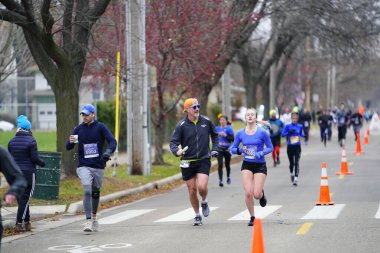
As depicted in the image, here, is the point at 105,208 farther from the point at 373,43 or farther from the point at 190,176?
the point at 373,43

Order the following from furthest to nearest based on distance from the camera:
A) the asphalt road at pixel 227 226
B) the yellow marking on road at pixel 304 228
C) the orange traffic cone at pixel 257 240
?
Result: the yellow marking on road at pixel 304 228 → the asphalt road at pixel 227 226 → the orange traffic cone at pixel 257 240

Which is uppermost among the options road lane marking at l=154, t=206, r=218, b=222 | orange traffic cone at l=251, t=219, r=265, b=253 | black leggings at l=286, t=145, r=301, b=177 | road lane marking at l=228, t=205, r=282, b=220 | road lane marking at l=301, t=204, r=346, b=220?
black leggings at l=286, t=145, r=301, b=177

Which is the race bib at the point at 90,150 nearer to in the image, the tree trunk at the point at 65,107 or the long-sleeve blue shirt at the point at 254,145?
the long-sleeve blue shirt at the point at 254,145

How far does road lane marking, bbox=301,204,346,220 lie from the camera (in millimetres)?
14922

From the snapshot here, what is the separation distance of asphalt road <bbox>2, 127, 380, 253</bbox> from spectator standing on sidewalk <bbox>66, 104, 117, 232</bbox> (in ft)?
1.60

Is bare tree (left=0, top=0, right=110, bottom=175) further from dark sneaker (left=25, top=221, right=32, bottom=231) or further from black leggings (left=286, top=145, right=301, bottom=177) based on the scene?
dark sneaker (left=25, top=221, right=32, bottom=231)

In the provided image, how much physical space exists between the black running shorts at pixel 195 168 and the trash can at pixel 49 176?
4427 millimetres

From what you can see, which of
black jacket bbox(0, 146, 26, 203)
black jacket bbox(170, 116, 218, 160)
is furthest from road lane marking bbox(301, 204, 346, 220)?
black jacket bbox(0, 146, 26, 203)

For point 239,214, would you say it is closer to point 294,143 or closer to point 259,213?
point 259,213

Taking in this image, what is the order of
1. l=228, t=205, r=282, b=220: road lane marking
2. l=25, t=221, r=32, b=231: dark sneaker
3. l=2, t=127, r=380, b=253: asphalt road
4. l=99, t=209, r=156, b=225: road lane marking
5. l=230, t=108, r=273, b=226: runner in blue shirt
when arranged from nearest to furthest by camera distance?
l=2, t=127, r=380, b=253: asphalt road, l=230, t=108, r=273, b=226: runner in blue shirt, l=25, t=221, r=32, b=231: dark sneaker, l=228, t=205, r=282, b=220: road lane marking, l=99, t=209, r=156, b=225: road lane marking

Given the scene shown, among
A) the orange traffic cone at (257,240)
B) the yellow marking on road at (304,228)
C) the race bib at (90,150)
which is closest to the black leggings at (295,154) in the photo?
the yellow marking on road at (304,228)

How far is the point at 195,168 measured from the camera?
1422 cm

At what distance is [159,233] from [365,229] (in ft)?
10.0

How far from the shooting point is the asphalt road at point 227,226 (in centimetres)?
1183
